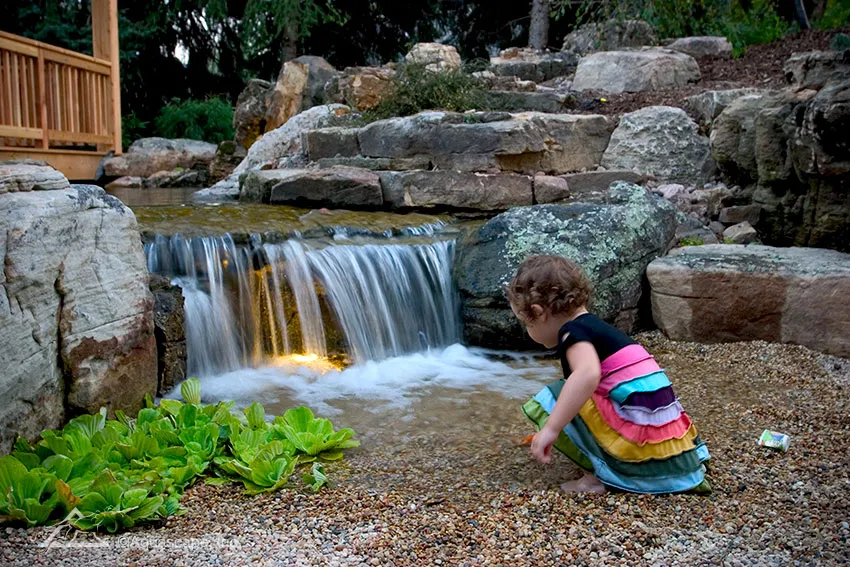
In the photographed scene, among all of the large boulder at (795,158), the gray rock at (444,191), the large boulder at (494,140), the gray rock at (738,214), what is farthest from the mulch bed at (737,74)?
the gray rock at (444,191)

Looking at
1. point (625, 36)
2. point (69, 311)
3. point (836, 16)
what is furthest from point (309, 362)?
point (836, 16)

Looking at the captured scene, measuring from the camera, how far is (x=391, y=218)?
610 cm

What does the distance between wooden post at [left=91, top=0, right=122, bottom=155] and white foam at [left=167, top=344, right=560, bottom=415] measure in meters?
5.70

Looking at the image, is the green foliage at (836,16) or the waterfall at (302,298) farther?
the green foliage at (836,16)

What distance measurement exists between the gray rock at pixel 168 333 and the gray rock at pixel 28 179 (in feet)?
2.89

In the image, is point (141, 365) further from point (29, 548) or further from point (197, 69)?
point (197, 69)

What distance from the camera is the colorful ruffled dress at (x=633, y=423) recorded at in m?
2.65

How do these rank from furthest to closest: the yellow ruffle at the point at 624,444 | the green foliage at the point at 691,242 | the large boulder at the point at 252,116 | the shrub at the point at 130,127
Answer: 1. the shrub at the point at 130,127
2. the large boulder at the point at 252,116
3. the green foliage at the point at 691,242
4. the yellow ruffle at the point at 624,444

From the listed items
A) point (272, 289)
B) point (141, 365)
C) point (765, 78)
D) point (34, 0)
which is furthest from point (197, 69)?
point (141, 365)

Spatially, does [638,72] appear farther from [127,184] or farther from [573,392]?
[573,392]

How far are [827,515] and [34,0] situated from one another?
52.3 ft

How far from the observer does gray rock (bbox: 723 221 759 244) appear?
6.23 metres

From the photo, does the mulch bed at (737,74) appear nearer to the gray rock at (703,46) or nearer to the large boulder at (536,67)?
the gray rock at (703,46)

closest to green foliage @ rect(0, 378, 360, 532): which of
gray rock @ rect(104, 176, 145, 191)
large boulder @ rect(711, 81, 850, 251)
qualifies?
large boulder @ rect(711, 81, 850, 251)
